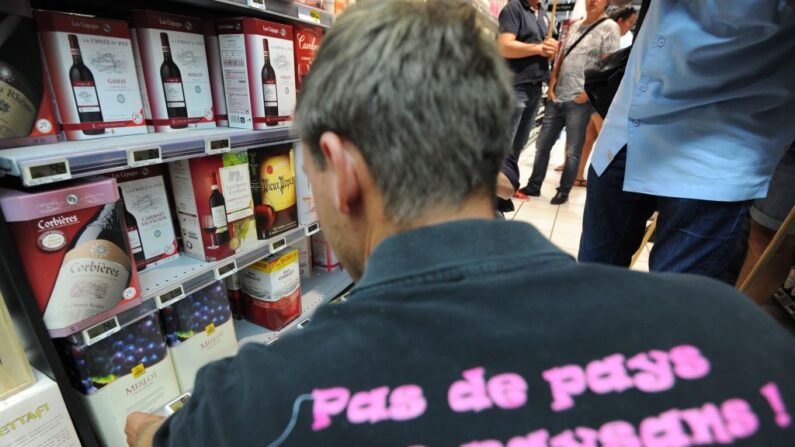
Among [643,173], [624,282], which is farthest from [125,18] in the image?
[643,173]

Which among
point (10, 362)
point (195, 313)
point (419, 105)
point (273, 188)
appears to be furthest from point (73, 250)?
point (419, 105)

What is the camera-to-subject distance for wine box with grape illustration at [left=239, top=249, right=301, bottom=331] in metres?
1.64

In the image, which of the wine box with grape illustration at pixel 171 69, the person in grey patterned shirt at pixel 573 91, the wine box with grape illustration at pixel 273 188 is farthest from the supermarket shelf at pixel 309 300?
the person in grey patterned shirt at pixel 573 91

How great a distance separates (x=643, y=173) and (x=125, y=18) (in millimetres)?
1608

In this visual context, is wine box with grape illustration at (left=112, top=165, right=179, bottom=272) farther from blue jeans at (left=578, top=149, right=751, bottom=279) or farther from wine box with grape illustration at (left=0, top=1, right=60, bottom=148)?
blue jeans at (left=578, top=149, right=751, bottom=279)

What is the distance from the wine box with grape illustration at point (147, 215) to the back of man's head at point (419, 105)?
868 mm

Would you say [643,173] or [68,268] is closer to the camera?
[68,268]

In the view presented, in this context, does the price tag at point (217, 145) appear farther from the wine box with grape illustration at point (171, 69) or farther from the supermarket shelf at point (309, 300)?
the supermarket shelf at point (309, 300)

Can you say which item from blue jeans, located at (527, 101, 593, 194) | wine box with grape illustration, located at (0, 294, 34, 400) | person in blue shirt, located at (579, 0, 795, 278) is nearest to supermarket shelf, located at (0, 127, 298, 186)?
wine box with grape illustration, located at (0, 294, 34, 400)

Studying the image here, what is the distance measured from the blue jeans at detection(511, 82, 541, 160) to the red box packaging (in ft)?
8.00

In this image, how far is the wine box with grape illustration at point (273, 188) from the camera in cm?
145

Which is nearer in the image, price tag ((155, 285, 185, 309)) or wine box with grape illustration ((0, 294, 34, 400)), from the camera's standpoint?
wine box with grape illustration ((0, 294, 34, 400))

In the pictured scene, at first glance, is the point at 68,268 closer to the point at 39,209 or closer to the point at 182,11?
the point at 39,209

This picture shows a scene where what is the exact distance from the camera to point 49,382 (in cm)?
101
